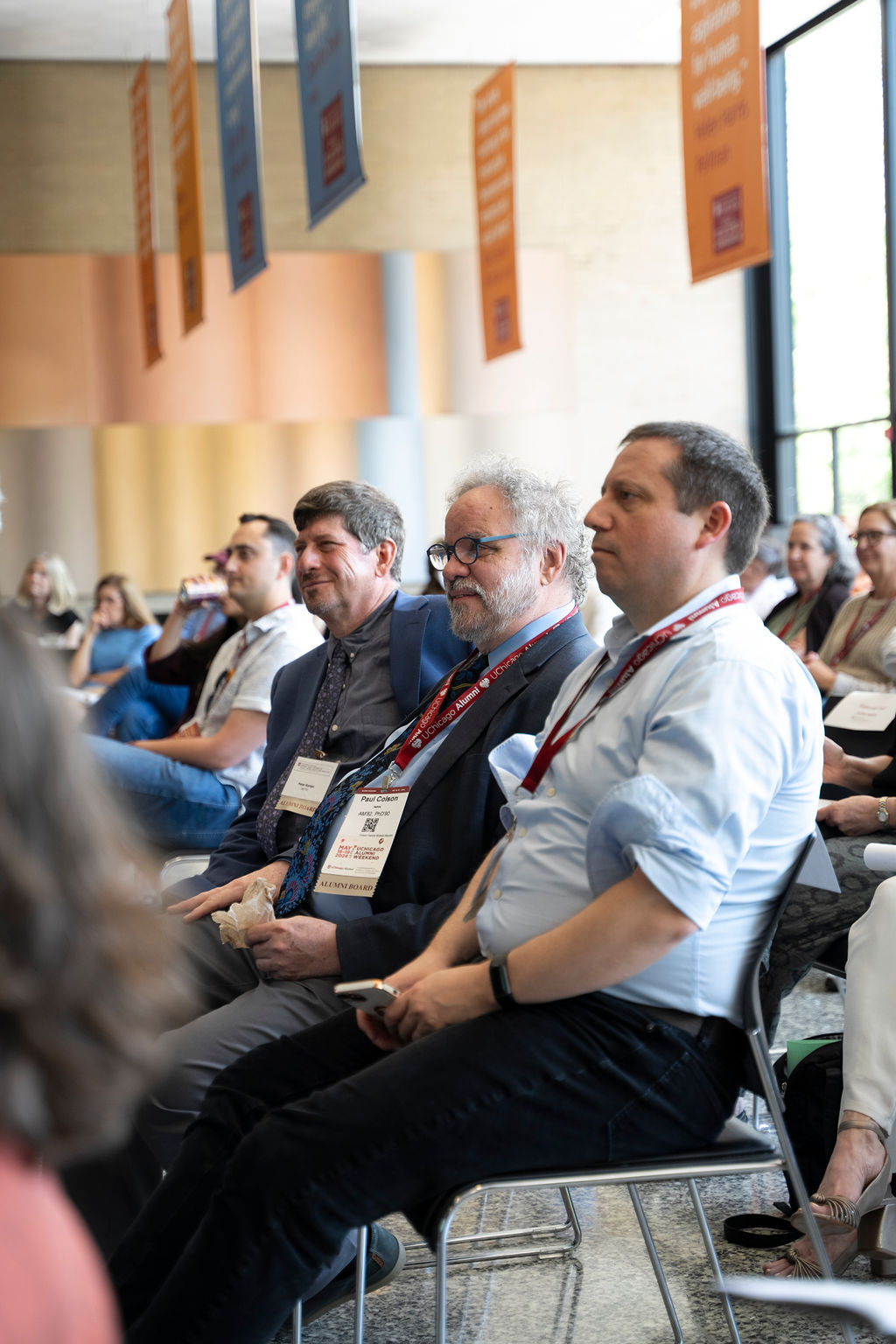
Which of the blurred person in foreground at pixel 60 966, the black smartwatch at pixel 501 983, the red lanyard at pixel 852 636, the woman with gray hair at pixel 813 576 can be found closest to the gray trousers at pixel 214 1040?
the black smartwatch at pixel 501 983

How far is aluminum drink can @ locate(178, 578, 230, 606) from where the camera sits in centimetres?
498

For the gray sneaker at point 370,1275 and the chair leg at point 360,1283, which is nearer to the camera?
the chair leg at point 360,1283

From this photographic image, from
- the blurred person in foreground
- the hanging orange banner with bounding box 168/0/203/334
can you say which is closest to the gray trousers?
the blurred person in foreground

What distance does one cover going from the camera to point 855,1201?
6.89 ft

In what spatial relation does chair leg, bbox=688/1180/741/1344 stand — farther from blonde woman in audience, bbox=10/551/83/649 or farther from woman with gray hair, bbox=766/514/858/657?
blonde woman in audience, bbox=10/551/83/649

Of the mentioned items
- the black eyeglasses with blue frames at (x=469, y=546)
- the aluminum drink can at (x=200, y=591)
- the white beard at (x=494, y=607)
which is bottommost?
the aluminum drink can at (x=200, y=591)

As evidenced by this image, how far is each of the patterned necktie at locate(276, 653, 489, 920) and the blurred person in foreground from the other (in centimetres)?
158

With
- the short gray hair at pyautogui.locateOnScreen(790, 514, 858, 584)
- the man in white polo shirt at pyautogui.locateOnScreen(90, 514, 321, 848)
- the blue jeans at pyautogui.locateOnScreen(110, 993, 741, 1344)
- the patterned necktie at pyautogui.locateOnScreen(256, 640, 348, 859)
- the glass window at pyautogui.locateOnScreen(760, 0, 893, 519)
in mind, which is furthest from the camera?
the glass window at pyautogui.locateOnScreen(760, 0, 893, 519)

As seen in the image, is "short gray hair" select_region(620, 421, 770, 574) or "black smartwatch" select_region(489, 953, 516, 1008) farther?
"short gray hair" select_region(620, 421, 770, 574)

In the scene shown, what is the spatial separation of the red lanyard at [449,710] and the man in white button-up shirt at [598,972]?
480mm

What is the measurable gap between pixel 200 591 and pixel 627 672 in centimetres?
343

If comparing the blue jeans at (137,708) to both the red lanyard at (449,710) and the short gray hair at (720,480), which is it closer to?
the red lanyard at (449,710)

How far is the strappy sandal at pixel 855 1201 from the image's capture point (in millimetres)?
2078

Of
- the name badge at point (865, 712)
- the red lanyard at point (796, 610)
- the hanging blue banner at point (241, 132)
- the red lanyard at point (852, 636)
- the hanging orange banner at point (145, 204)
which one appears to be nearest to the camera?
the name badge at point (865, 712)
